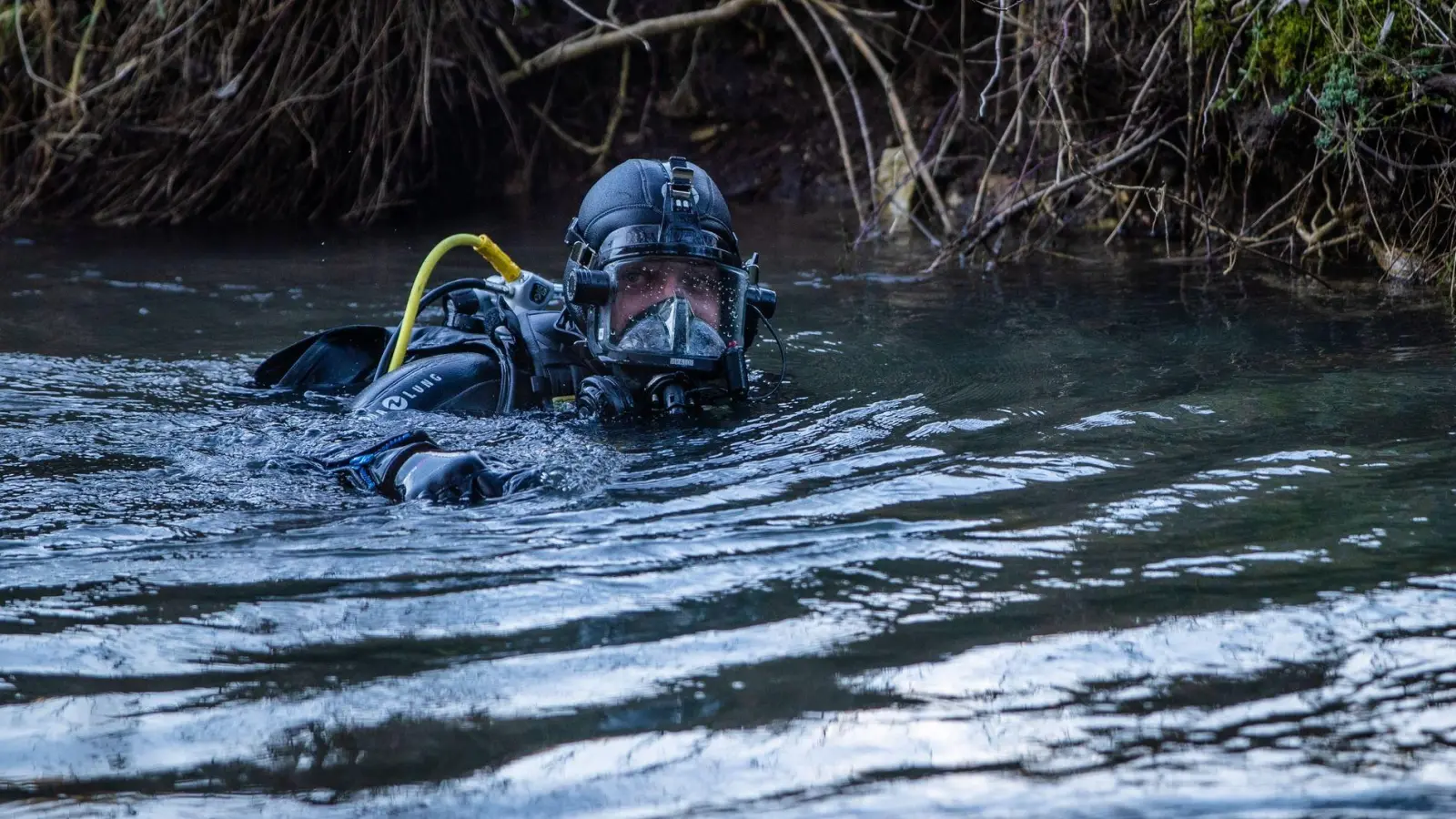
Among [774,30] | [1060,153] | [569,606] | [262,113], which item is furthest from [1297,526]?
[774,30]

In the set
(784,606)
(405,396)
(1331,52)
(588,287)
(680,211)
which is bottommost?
(784,606)

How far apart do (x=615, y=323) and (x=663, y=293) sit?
6.6 inches

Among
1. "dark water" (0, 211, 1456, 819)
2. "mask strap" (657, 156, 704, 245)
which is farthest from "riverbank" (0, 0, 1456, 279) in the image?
"mask strap" (657, 156, 704, 245)

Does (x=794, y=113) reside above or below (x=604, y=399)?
above

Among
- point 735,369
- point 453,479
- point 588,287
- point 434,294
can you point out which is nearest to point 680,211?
point 588,287

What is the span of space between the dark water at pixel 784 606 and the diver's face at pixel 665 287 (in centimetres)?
34

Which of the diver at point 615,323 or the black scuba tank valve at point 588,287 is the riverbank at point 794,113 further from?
the black scuba tank valve at point 588,287

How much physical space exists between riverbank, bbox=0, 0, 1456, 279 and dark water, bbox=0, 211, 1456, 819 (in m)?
1.55

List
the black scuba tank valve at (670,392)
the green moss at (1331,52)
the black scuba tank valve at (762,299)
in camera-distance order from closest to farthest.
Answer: the black scuba tank valve at (670,392), the black scuba tank valve at (762,299), the green moss at (1331,52)

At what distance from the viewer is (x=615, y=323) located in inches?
161

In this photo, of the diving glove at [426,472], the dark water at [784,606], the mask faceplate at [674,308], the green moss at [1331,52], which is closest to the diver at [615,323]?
the mask faceplate at [674,308]

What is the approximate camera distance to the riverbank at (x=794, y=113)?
19.3ft

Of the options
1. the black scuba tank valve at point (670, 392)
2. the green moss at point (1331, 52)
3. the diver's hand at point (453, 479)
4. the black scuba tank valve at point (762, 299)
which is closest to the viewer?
the diver's hand at point (453, 479)

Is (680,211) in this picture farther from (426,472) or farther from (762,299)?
(426,472)
